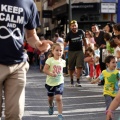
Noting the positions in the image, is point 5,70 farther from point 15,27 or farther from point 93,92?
point 93,92

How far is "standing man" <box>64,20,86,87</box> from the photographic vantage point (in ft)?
48.0

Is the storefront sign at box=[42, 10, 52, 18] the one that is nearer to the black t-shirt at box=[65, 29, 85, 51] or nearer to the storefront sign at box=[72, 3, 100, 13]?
the storefront sign at box=[72, 3, 100, 13]

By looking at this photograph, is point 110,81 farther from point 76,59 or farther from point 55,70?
point 76,59

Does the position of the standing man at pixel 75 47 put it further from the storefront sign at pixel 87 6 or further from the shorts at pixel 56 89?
the storefront sign at pixel 87 6

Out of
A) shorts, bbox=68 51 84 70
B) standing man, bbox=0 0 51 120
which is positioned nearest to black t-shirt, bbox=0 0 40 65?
standing man, bbox=0 0 51 120

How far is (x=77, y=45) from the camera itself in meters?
14.8

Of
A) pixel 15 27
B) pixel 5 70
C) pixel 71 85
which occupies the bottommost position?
pixel 71 85

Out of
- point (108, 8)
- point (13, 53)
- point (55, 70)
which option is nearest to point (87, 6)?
point (108, 8)

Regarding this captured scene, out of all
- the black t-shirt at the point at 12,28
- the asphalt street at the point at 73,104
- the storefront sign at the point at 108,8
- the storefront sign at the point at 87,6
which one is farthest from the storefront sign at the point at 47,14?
the black t-shirt at the point at 12,28

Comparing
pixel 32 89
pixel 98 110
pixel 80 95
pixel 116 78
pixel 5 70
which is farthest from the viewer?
pixel 32 89

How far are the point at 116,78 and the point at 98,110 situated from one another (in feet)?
4.53

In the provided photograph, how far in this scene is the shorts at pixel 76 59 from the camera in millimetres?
14805

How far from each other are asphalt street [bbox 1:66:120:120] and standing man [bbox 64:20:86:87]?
643mm

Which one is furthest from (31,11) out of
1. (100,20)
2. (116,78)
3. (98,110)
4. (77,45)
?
(100,20)
